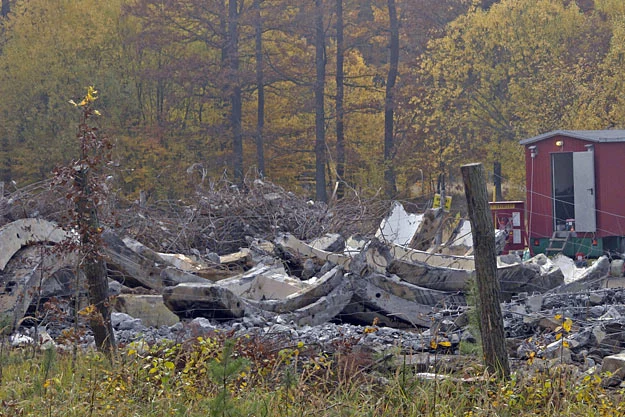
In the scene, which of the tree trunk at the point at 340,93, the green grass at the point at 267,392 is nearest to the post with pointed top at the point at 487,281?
the green grass at the point at 267,392

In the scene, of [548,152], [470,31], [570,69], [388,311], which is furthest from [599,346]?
[470,31]

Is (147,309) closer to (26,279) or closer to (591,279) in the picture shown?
(26,279)

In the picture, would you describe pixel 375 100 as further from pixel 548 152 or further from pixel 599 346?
pixel 599 346

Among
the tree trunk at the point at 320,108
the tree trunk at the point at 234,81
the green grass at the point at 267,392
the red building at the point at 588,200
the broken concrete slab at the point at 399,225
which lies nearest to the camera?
the green grass at the point at 267,392

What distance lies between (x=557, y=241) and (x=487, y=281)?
57.2ft

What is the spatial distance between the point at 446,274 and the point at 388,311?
42.2 inches

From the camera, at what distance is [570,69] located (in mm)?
34531

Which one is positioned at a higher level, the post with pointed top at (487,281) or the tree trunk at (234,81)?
the tree trunk at (234,81)

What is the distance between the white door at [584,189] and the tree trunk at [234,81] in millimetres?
15816

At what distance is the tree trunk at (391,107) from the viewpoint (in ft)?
124

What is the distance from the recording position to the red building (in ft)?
74.5

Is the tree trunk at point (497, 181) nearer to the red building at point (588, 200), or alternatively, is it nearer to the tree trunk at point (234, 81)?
the tree trunk at point (234, 81)

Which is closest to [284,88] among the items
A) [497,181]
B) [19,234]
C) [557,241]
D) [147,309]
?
[497,181]

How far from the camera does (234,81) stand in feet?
120
